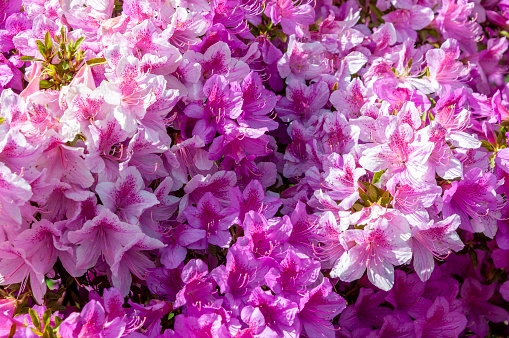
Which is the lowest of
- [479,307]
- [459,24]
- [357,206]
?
[479,307]

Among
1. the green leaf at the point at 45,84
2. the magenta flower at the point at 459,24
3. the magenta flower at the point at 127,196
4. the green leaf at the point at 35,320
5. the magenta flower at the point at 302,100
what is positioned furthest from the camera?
the magenta flower at the point at 459,24

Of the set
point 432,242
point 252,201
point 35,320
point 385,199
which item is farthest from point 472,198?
point 35,320

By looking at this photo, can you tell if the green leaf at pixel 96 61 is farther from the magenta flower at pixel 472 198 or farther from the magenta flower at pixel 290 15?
the magenta flower at pixel 472 198

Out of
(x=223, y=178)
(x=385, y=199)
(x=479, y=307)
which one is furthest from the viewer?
(x=479, y=307)

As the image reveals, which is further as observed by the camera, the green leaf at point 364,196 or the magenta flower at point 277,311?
the green leaf at point 364,196

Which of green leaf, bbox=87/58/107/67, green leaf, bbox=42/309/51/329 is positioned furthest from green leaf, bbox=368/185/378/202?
green leaf, bbox=42/309/51/329

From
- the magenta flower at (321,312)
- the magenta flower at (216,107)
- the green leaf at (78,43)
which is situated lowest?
the magenta flower at (321,312)

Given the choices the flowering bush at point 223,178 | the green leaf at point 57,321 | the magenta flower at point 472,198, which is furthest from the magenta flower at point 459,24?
the green leaf at point 57,321

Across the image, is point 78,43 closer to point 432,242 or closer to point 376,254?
point 376,254
